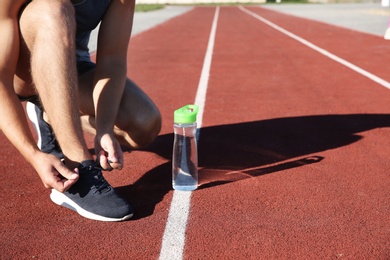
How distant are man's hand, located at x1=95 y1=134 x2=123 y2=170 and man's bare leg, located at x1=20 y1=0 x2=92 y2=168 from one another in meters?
0.10

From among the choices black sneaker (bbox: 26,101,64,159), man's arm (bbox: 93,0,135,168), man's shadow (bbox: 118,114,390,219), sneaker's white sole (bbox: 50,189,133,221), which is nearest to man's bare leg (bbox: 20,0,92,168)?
sneaker's white sole (bbox: 50,189,133,221)

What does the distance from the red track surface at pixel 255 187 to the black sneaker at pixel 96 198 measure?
0.20 feet

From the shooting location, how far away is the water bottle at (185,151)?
3.84m

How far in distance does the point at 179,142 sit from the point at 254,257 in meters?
1.60

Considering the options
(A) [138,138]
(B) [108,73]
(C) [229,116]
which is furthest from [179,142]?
(C) [229,116]

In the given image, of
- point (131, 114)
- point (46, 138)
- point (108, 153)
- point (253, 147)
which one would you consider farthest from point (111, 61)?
point (253, 147)

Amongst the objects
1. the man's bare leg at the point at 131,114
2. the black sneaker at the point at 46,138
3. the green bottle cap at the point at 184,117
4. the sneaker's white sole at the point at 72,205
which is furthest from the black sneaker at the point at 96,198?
the black sneaker at the point at 46,138

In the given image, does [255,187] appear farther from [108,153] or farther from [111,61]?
[111,61]

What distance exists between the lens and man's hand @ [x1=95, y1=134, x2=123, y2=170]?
3434 millimetres

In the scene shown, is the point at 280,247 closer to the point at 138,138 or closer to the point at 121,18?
the point at 138,138

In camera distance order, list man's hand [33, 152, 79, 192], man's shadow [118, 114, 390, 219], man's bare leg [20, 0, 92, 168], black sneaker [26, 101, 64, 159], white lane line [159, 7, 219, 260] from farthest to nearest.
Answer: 1. black sneaker [26, 101, 64, 159]
2. man's shadow [118, 114, 390, 219]
3. man's bare leg [20, 0, 92, 168]
4. man's hand [33, 152, 79, 192]
5. white lane line [159, 7, 219, 260]

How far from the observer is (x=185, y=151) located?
4.47 metres

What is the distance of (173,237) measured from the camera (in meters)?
3.22

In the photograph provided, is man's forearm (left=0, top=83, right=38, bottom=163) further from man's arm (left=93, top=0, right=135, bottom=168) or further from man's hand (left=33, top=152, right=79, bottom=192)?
man's arm (left=93, top=0, right=135, bottom=168)
